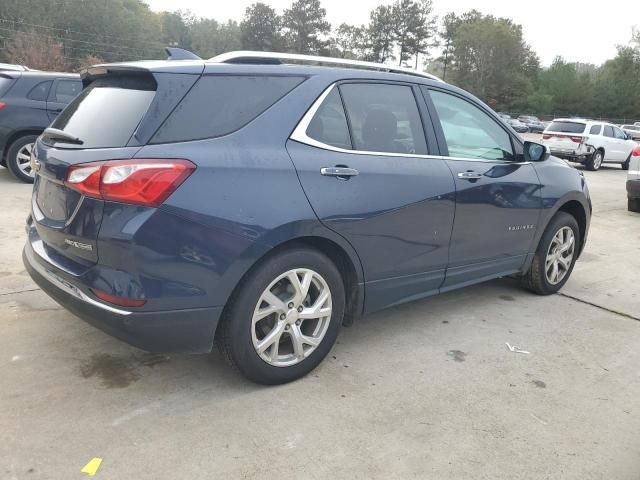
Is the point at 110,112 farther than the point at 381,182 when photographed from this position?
No

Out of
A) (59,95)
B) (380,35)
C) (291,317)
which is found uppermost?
(380,35)

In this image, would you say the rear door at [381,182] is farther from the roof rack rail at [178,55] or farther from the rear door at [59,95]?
the rear door at [59,95]

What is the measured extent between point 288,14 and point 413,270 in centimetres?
8802

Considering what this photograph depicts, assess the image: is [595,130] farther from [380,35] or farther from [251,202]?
[380,35]

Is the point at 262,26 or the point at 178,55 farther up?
the point at 262,26

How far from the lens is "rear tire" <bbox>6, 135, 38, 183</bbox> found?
8.44 m

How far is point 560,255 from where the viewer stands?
4.78 m

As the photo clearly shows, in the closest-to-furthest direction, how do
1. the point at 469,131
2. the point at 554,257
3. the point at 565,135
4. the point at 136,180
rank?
the point at 136,180, the point at 469,131, the point at 554,257, the point at 565,135

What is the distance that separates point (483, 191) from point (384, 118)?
0.98 meters

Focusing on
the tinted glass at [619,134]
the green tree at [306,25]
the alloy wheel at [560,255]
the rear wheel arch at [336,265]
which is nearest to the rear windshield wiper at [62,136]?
the rear wheel arch at [336,265]

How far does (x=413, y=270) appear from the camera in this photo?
3.52m

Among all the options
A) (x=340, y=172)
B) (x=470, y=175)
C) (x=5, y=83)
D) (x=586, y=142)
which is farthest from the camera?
(x=586, y=142)

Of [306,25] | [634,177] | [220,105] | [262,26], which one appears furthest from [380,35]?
[220,105]

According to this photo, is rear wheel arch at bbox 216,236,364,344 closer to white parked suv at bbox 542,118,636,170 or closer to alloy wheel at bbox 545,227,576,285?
alloy wheel at bbox 545,227,576,285
